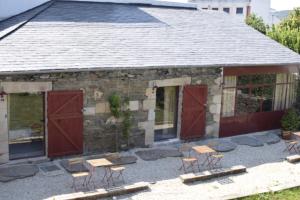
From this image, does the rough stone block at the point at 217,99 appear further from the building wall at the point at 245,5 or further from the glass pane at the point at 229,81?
the building wall at the point at 245,5

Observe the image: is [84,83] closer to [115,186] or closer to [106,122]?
[106,122]

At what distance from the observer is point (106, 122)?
13.4 m

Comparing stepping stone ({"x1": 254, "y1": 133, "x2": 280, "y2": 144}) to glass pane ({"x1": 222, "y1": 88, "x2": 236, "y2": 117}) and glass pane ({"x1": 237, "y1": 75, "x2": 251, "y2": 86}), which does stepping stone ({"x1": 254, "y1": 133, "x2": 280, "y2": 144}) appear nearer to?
glass pane ({"x1": 222, "y1": 88, "x2": 236, "y2": 117})

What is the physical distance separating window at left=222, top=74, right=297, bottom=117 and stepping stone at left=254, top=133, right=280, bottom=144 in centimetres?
99

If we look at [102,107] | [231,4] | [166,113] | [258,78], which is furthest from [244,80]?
[231,4]

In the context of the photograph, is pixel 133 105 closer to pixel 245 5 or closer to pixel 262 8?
pixel 245 5

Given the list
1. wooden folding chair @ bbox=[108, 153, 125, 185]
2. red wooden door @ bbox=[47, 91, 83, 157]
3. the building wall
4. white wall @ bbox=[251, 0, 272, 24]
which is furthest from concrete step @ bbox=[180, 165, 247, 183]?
white wall @ bbox=[251, 0, 272, 24]

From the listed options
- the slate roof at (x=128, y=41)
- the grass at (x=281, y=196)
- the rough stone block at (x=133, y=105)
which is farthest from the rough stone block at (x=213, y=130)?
the grass at (x=281, y=196)

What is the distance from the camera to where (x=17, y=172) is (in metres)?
11.7

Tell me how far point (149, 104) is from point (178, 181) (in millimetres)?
3044

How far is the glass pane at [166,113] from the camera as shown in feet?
48.2

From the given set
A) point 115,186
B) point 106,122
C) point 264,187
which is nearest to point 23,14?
point 106,122

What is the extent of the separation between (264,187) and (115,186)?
380cm

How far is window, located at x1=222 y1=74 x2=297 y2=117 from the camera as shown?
51.9ft
